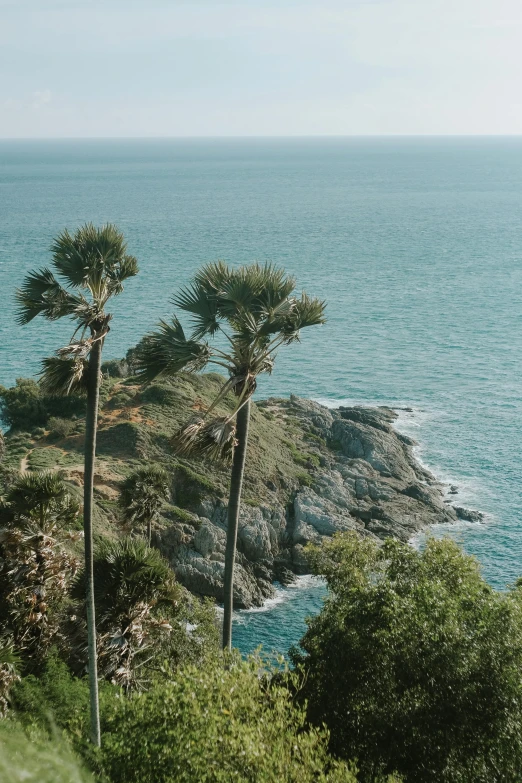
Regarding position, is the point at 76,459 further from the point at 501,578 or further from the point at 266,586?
the point at 501,578

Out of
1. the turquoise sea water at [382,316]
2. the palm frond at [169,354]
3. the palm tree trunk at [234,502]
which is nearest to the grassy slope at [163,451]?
the turquoise sea water at [382,316]

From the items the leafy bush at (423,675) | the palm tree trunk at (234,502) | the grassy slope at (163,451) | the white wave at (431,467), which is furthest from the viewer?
the white wave at (431,467)

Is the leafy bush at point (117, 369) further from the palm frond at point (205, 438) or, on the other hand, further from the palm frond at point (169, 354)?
the palm frond at point (205, 438)

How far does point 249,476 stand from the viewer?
4353 centimetres

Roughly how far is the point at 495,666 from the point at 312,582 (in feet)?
83.1

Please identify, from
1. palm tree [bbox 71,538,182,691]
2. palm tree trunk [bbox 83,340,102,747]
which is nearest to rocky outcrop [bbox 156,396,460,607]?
palm tree [bbox 71,538,182,691]

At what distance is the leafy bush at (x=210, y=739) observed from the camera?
10109mm

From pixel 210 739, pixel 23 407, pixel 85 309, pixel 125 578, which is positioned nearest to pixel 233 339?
pixel 85 309

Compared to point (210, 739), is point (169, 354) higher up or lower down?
higher up

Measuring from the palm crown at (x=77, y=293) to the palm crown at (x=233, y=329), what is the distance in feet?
4.16

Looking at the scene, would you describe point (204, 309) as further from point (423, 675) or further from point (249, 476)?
point (249, 476)

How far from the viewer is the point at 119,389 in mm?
48781

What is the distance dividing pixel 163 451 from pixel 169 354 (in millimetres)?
27323

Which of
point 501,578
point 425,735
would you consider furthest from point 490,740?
point 501,578
